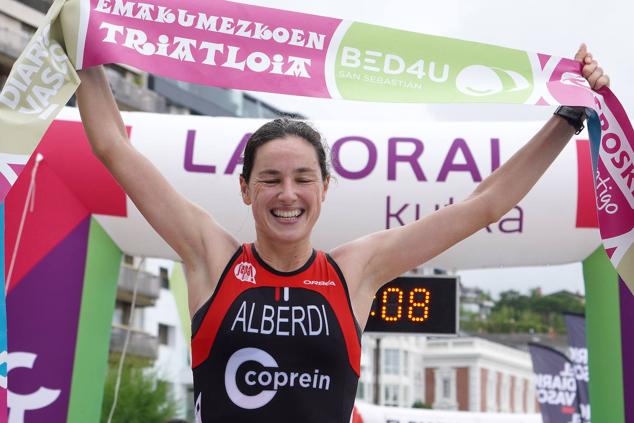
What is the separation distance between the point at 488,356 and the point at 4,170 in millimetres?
71161

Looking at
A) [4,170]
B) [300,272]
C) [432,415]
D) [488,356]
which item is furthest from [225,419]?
[488,356]

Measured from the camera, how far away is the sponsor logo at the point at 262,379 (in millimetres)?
2557

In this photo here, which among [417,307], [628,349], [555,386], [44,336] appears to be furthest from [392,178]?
[555,386]

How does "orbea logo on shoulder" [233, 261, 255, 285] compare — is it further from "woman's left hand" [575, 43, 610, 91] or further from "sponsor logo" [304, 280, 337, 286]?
"woman's left hand" [575, 43, 610, 91]

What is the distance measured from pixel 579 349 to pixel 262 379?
33.4ft

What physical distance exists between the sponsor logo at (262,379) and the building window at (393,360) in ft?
225

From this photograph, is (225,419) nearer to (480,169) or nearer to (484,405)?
(480,169)

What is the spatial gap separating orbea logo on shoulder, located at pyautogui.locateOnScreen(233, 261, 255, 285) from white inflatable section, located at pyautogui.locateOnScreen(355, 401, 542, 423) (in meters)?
11.3

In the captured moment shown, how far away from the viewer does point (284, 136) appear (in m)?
2.72

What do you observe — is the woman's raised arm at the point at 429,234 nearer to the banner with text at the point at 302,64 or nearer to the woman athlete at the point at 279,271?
the woman athlete at the point at 279,271

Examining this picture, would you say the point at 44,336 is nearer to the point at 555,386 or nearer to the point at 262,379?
the point at 262,379

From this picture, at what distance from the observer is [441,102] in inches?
132

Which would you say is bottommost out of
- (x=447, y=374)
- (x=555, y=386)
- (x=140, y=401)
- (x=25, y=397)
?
(x=25, y=397)

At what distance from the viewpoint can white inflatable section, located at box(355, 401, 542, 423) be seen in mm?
14352
